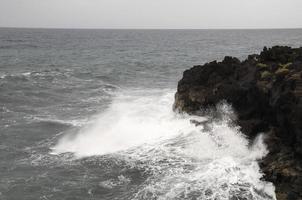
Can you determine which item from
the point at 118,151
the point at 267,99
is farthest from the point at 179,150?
the point at 267,99

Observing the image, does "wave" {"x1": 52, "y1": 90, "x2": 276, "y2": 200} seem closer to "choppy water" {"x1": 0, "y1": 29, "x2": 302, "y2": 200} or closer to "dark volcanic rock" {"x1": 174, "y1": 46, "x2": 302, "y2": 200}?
"choppy water" {"x1": 0, "y1": 29, "x2": 302, "y2": 200}

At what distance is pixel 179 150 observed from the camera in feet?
58.8

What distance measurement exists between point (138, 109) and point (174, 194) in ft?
42.1

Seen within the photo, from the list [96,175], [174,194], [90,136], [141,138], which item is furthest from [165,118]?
[174,194]

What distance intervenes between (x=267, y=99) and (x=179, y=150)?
4524mm

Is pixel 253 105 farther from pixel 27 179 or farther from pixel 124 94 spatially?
pixel 124 94

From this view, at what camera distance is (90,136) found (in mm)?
21297

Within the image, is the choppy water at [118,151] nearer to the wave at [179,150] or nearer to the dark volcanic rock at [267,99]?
the wave at [179,150]

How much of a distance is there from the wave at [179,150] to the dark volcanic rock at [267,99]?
53 cm

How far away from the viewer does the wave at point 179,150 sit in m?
14.1

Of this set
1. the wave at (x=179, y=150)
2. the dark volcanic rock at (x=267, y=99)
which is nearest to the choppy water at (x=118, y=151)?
the wave at (x=179, y=150)

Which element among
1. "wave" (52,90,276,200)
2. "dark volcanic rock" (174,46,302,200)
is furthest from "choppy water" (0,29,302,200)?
"dark volcanic rock" (174,46,302,200)

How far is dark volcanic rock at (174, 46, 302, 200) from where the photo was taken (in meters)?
13.9

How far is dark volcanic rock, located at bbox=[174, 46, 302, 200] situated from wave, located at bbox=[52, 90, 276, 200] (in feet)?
1.75
